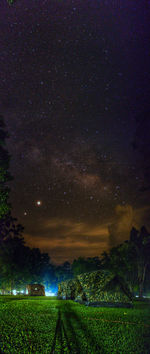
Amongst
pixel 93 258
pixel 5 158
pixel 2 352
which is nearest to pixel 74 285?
pixel 5 158

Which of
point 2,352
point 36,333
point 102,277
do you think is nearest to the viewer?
point 2,352

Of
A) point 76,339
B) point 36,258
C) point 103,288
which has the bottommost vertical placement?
point 36,258

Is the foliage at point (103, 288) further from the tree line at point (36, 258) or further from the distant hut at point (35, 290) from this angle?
the distant hut at point (35, 290)

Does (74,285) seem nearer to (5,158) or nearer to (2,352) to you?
(5,158)

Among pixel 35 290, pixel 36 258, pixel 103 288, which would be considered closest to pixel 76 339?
pixel 103 288

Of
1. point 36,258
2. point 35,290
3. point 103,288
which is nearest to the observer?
point 103,288

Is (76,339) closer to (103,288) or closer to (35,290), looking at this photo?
(103,288)

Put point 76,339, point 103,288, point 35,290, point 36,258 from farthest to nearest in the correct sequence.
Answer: point 36,258 → point 35,290 → point 103,288 → point 76,339

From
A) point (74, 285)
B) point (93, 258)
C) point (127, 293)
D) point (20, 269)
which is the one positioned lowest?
point (93, 258)

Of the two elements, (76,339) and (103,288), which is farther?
(103,288)

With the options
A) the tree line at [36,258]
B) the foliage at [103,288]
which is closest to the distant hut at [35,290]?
the tree line at [36,258]

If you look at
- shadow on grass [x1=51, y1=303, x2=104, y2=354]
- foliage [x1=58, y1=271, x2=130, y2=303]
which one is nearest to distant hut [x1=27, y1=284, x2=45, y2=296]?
foliage [x1=58, y1=271, x2=130, y2=303]

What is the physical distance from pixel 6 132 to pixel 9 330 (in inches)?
450

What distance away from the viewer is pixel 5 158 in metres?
13.8
